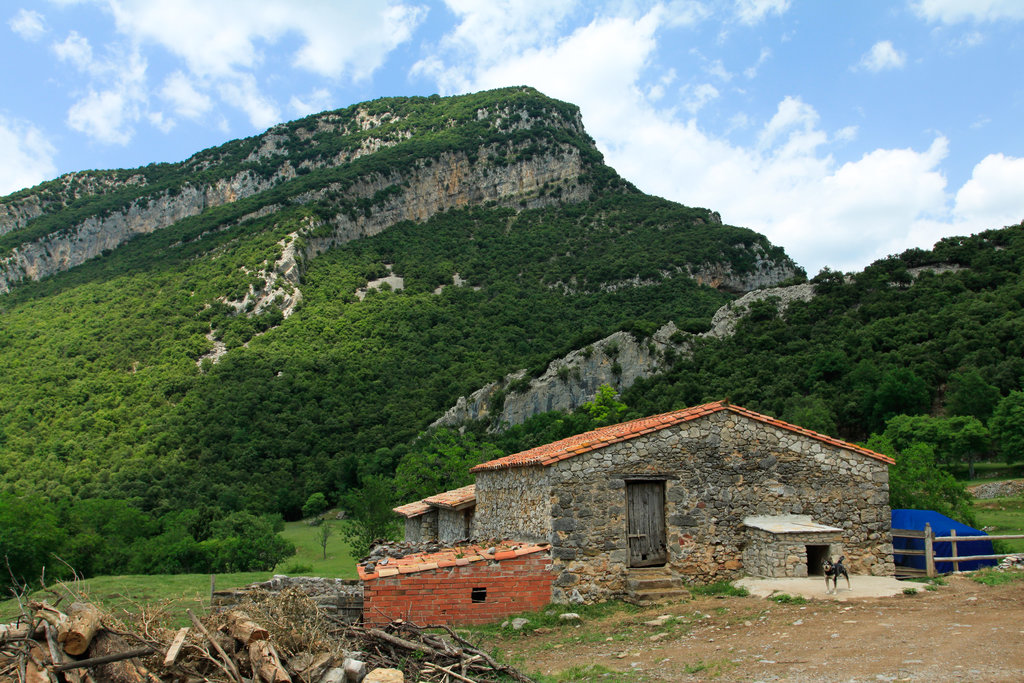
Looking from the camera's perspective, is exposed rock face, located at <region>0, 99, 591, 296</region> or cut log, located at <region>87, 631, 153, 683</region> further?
exposed rock face, located at <region>0, 99, 591, 296</region>

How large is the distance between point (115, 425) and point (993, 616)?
203 ft

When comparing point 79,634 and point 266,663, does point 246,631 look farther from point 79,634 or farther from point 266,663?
point 79,634

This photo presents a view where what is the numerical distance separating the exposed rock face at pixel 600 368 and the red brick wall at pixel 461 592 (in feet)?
130

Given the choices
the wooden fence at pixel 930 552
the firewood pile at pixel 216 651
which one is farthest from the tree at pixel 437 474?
the firewood pile at pixel 216 651

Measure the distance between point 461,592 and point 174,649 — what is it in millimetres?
6407

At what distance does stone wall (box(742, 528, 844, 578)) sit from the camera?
1191 centimetres

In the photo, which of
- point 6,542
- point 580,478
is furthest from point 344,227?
point 580,478

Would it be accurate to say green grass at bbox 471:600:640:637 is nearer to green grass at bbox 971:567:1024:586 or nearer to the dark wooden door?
the dark wooden door

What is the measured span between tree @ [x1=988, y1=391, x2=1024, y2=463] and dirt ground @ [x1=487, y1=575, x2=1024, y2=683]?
21078 mm

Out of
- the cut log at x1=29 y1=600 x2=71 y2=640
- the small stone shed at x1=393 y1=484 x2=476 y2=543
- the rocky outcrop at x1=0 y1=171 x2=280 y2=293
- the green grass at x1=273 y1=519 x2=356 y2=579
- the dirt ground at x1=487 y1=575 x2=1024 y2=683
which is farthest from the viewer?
the rocky outcrop at x1=0 y1=171 x2=280 y2=293

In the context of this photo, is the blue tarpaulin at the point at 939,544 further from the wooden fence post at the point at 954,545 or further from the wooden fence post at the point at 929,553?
the wooden fence post at the point at 929,553

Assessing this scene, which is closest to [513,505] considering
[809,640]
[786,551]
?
[786,551]

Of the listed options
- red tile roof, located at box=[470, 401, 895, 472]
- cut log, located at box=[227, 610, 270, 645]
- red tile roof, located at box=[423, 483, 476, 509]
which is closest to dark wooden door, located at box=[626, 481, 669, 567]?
red tile roof, located at box=[470, 401, 895, 472]

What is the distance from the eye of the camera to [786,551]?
39.2ft
